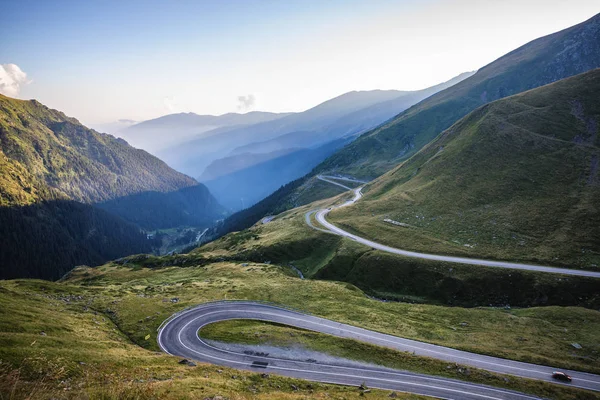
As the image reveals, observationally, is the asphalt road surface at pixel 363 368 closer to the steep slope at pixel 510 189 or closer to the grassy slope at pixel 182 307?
the grassy slope at pixel 182 307

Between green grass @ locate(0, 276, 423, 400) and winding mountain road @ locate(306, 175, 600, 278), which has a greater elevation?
green grass @ locate(0, 276, 423, 400)

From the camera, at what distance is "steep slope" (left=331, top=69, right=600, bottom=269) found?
85750 millimetres

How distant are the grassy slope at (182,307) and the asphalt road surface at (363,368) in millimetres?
2516

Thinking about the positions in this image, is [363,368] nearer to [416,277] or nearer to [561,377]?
[561,377]

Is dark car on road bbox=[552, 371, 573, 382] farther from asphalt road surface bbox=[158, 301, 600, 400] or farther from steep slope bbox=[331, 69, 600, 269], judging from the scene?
steep slope bbox=[331, 69, 600, 269]

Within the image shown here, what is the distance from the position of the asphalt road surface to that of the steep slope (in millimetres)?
43850

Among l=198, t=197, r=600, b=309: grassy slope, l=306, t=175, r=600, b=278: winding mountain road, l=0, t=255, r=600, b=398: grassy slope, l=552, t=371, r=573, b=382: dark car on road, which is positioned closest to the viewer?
l=0, t=255, r=600, b=398: grassy slope

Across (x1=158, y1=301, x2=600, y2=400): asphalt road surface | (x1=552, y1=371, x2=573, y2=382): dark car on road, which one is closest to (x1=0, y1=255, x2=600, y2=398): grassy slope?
(x1=158, y1=301, x2=600, y2=400): asphalt road surface

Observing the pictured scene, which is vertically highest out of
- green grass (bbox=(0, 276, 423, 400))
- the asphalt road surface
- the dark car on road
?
green grass (bbox=(0, 276, 423, 400))

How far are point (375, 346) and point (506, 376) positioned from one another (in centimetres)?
1815

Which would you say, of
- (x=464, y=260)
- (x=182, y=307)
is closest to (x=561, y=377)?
(x=464, y=260)

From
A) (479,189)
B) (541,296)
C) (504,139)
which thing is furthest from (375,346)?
(504,139)

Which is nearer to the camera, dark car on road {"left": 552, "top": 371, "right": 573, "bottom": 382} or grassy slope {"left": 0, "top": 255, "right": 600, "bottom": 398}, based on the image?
grassy slope {"left": 0, "top": 255, "right": 600, "bottom": 398}

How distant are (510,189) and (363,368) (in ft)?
323
